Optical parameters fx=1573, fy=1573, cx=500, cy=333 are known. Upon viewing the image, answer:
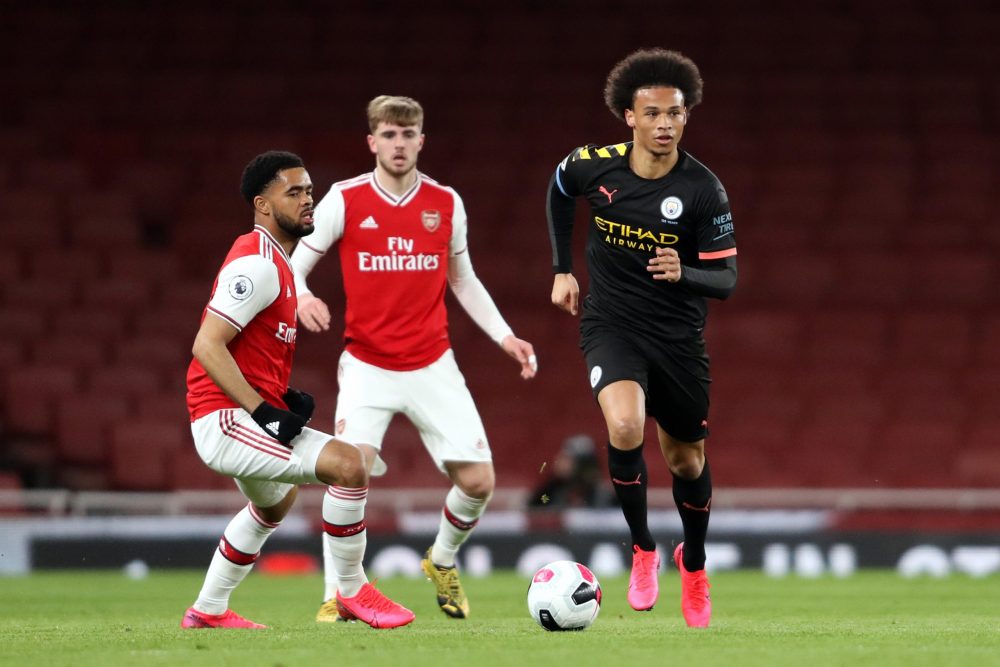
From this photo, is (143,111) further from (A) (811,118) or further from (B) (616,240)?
(B) (616,240)

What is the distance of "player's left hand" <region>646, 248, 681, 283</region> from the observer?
600cm

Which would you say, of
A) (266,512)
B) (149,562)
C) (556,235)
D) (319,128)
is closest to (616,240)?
(556,235)

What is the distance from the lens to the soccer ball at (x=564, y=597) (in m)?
5.93

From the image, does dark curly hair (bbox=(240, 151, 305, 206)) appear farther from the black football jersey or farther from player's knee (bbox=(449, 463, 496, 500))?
player's knee (bbox=(449, 463, 496, 500))

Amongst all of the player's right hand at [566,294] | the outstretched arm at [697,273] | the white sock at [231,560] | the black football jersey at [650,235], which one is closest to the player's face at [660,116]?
the black football jersey at [650,235]

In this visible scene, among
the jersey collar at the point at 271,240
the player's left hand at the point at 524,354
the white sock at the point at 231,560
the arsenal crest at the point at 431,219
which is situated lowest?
the white sock at the point at 231,560

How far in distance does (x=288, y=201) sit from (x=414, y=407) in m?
1.45

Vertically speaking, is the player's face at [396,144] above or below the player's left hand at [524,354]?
above

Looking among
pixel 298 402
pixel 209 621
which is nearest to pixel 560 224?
pixel 298 402

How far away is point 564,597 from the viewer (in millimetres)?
5930

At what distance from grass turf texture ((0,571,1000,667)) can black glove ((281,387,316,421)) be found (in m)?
0.86

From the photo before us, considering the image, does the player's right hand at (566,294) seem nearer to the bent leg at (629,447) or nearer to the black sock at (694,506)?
the bent leg at (629,447)

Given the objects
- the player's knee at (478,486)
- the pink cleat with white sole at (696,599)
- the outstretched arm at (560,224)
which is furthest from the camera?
the player's knee at (478,486)

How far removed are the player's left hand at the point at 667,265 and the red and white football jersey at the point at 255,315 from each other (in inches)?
56.5
